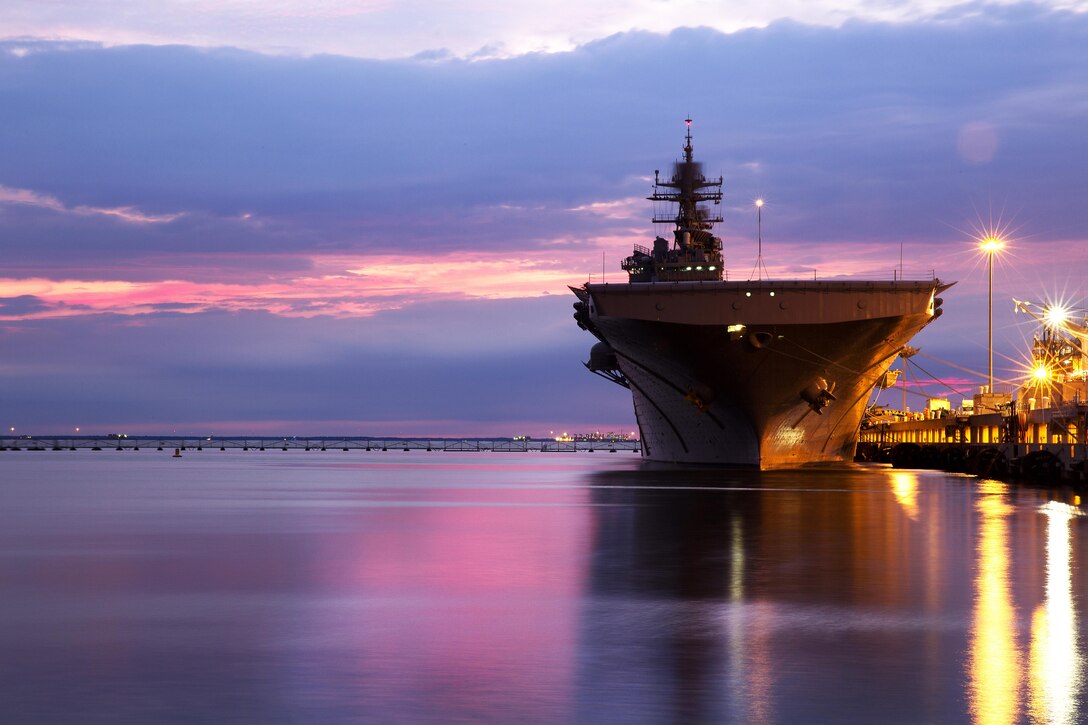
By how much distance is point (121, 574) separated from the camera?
18.7 meters

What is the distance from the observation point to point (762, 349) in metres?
54.1

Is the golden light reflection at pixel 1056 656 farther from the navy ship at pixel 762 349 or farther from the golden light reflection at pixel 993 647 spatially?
the navy ship at pixel 762 349

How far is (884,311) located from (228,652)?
45673 millimetres

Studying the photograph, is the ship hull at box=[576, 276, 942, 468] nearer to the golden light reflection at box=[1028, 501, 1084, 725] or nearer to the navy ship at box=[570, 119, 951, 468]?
the navy ship at box=[570, 119, 951, 468]

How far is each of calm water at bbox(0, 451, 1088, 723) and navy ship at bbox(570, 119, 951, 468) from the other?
77.7ft

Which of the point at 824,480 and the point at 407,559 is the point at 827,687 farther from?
the point at 824,480

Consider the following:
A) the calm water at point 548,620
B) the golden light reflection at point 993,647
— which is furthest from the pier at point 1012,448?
the golden light reflection at point 993,647

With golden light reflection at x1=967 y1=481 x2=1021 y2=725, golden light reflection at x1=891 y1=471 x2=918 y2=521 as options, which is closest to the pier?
golden light reflection at x1=891 y1=471 x2=918 y2=521

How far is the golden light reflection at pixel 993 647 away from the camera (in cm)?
→ 933

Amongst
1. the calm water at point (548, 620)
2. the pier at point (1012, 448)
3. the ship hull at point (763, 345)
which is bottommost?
the calm water at point (548, 620)

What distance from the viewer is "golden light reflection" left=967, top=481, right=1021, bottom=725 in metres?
9.33

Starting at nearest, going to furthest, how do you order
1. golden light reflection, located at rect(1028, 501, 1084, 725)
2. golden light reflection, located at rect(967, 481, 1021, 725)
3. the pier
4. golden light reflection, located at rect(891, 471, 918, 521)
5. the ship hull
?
1. golden light reflection, located at rect(1028, 501, 1084, 725)
2. golden light reflection, located at rect(967, 481, 1021, 725)
3. golden light reflection, located at rect(891, 471, 918, 521)
4. the pier
5. the ship hull

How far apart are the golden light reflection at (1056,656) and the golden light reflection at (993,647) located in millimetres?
162

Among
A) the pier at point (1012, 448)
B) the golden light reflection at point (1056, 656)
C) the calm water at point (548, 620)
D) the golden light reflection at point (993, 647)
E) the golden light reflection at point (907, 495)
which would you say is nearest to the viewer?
the golden light reflection at point (1056, 656)
